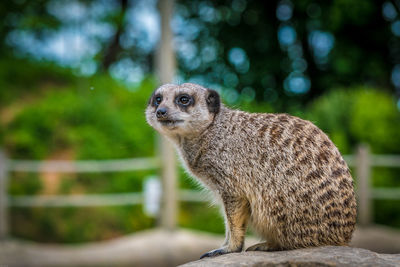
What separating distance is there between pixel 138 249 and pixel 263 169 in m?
4.24

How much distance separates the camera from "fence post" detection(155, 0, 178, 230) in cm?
736

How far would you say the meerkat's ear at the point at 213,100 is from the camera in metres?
3.19

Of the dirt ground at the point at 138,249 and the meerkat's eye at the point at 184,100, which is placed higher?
the meerkat's eye at the point at 184,100

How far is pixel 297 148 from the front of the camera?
111 inches

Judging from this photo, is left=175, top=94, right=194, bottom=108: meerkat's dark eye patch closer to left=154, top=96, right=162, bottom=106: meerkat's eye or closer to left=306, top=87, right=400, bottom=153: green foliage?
left=154, top=96, right=162, bottom=106: meerkat's eye

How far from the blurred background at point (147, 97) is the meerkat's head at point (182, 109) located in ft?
10.7

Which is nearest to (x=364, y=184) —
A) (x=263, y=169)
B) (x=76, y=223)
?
(x=76, y=223)

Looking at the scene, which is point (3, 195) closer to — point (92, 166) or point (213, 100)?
point (92, 166)

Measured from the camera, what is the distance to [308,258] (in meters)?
2.40

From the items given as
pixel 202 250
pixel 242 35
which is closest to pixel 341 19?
pixel 242 35

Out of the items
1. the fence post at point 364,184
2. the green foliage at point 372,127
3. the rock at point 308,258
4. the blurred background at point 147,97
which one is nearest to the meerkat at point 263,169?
the rock at point 308,258

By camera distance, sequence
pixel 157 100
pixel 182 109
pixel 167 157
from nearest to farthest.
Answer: pixel 182 109
pixel 157 100
pixel 167 157

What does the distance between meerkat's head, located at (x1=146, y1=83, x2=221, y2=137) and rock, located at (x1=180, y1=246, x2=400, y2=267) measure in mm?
809

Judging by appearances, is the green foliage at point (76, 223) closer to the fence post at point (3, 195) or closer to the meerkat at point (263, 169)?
the fence post at point (3, 195)
